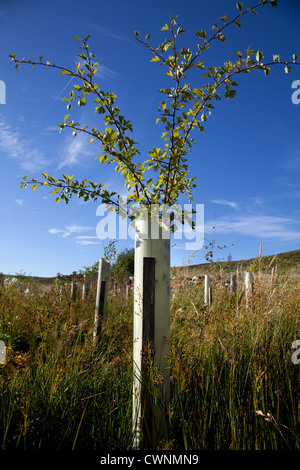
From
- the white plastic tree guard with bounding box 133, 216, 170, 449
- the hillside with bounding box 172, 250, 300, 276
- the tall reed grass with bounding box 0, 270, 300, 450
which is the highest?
the hillside with bounding box 172, 250, 300, 276

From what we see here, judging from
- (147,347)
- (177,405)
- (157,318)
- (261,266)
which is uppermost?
(261,266)

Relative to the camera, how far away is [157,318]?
231 centimetres

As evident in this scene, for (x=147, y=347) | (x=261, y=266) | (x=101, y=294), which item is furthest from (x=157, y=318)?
(x=261, y=266)

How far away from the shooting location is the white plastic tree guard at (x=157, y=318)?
2160 mm

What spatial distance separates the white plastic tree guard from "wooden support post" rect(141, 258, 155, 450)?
0.14 ft

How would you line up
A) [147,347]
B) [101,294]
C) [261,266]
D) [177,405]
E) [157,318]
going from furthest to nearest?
1. [261,266]
2. [101,294]
3. [177,405]
4. [157,318]
5. [147,347]

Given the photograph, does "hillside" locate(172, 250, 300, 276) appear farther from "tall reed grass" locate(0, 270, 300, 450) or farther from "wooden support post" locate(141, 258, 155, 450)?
"wooden support post" locate(141, 258, 155, 450)

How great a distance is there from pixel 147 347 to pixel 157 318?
0.22m

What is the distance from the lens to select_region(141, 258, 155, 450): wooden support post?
6.79 feet

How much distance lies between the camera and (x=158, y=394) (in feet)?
7.17

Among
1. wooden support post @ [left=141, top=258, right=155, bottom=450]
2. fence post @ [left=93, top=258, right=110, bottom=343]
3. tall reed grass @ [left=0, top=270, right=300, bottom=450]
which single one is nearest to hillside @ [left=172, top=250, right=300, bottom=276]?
tall reed grass @ [left=0, top=270, right=300, bottom=450]

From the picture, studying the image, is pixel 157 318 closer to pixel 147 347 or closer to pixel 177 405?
pixel 147 347

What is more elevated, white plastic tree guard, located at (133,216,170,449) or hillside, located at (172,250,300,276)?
hillside, located at (172,250,300,276)
